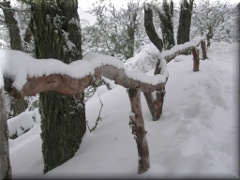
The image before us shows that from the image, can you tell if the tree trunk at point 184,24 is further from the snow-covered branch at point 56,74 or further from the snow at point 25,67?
the snow at point 25,67

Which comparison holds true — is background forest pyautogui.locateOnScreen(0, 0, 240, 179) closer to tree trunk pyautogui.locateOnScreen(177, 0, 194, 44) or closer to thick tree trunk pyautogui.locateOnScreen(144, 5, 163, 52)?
tree trunk pyautogui.locateOnScreen(177, 0, 194, 44)

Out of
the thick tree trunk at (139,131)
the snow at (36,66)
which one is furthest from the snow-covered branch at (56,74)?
the thick tree trunk at (139,131)

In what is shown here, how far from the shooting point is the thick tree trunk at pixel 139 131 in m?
2.74

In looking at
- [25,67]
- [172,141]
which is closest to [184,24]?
[172,141]

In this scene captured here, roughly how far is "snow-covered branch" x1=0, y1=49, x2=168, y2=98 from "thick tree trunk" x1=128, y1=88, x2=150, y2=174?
0.37 ft

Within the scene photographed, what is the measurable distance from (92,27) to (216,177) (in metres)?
15.3

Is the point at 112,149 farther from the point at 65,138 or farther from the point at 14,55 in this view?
the point at 14,55

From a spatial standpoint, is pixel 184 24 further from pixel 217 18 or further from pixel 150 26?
pixel 217 18

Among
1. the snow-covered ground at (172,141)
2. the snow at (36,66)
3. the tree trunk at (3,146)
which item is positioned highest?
the snow at (36,66)

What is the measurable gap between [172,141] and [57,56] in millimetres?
1612

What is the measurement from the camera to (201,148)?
9.75 ft

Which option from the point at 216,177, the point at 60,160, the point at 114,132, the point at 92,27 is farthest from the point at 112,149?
the point at 92,27

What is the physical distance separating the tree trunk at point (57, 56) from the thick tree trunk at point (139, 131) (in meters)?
0.88

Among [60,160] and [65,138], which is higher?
[65,138]
